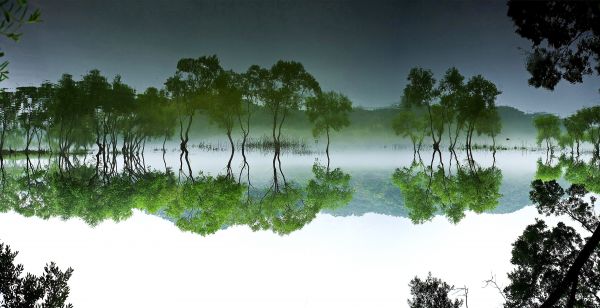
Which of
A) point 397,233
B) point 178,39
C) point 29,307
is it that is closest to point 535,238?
point 397,233

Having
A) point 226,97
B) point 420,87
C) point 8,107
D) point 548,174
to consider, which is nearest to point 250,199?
point 548,174

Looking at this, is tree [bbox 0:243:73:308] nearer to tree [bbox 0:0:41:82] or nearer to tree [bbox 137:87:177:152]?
tree [bbox 0:0:41:82]

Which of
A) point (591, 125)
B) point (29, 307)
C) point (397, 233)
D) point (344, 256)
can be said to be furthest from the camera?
point (591, 125)

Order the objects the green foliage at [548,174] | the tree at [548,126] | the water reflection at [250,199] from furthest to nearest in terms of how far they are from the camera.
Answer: the tree at [548,126], the green foliage at [548,174], the water reflection at [250,199]

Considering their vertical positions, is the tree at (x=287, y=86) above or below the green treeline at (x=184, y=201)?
above

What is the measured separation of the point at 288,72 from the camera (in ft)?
238

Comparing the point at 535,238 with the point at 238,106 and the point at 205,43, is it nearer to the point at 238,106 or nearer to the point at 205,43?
the point at 238,106

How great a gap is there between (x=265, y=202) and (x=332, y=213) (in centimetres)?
485

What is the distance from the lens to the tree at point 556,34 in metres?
10.7

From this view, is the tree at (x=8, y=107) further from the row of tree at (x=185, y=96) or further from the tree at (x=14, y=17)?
the tree at (x=14, y=17)

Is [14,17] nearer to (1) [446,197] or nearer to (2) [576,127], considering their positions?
(1) [446,197]

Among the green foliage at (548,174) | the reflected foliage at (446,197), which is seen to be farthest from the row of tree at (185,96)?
the reflected foliage at (446,197)

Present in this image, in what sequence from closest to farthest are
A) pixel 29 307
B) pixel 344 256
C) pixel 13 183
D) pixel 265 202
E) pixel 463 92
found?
pixel 29 307 < pixel 344 256 < pixel 265 202 < pixel 13 183 < pixel 463 92

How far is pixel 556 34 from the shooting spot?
38.0 feet
